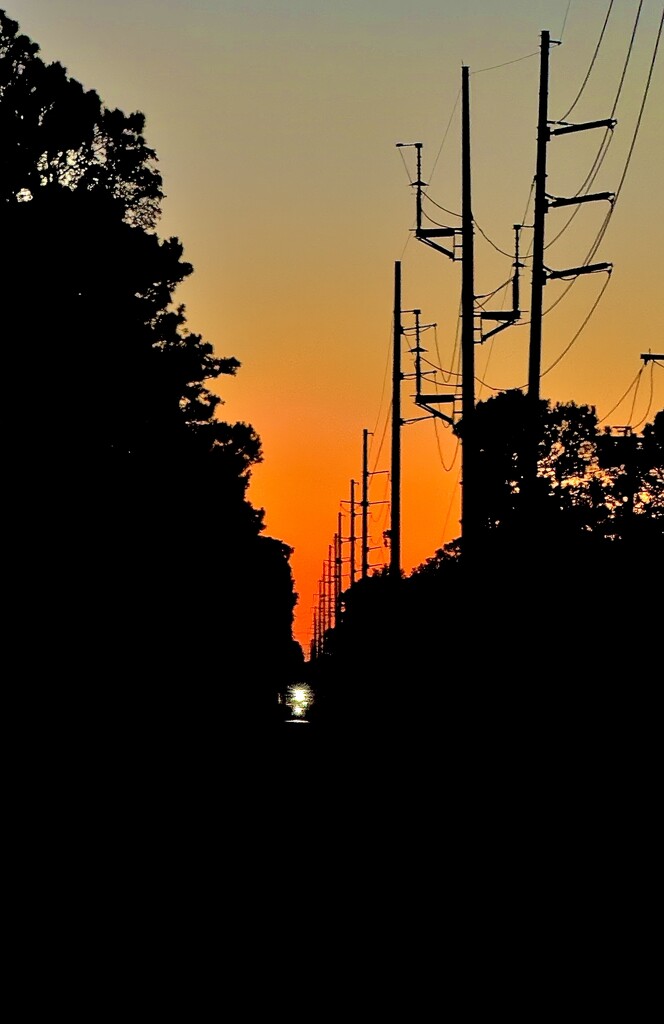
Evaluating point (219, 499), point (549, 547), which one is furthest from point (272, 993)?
point (219, 499)

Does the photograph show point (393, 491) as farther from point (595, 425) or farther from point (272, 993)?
point (272, 993)

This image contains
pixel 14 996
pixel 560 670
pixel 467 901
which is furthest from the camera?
pixel 560 670

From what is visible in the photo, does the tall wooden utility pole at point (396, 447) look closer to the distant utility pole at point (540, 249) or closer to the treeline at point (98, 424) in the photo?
the treeline at point (98, 424)

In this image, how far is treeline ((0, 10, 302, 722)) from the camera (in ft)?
125

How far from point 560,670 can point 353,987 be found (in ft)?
60.5

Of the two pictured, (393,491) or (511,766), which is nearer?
(511,766)

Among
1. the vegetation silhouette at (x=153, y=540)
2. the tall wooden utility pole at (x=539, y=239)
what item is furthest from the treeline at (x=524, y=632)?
the tall wooden utility pole at (x=539, y=239)

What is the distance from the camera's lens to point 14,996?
10.6 m

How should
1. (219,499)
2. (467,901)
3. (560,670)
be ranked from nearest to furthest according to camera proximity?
(467,901) → (560,670) → (219,499)

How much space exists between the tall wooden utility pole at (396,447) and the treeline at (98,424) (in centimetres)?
564

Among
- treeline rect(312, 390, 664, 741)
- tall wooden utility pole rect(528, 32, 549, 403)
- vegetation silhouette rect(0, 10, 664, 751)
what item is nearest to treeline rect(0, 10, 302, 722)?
vegetation silhouette rect(0, 10, 664, 751)

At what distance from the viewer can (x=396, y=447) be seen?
5784cm

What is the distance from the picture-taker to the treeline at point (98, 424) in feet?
125

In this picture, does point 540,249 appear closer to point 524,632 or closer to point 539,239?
point 539,239
